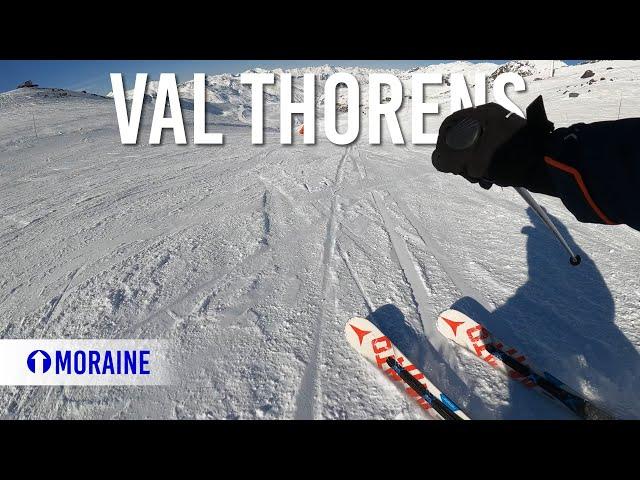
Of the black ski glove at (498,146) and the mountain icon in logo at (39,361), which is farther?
the mountain icon in logo at (39,361)

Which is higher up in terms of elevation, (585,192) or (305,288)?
(585,192)

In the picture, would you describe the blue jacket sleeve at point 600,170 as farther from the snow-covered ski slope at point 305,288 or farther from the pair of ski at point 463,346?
the snow-covered ski slope at point 305,288

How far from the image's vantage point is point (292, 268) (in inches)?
149

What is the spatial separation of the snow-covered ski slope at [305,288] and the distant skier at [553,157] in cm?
149

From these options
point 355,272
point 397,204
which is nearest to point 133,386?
point 355,272

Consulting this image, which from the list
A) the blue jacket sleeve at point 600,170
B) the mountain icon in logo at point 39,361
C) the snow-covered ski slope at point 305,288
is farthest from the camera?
the mountain icon in logo at point 39,361

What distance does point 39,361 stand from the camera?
8.64 feet

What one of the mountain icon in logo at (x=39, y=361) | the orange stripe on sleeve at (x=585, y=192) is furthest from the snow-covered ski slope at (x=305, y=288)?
the orange stripe on sleeve at (x=585, y=192)

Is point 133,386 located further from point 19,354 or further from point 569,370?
point 569,370

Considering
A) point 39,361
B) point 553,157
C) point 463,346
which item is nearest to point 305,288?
point 463,346

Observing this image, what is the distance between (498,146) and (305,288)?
7.45 feet

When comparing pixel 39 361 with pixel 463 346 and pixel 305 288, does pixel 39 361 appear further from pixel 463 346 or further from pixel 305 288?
pixel 463 346

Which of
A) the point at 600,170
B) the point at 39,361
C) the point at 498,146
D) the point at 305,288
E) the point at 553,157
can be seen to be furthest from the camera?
the point at 305,288

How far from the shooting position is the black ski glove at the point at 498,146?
60.4 inches
